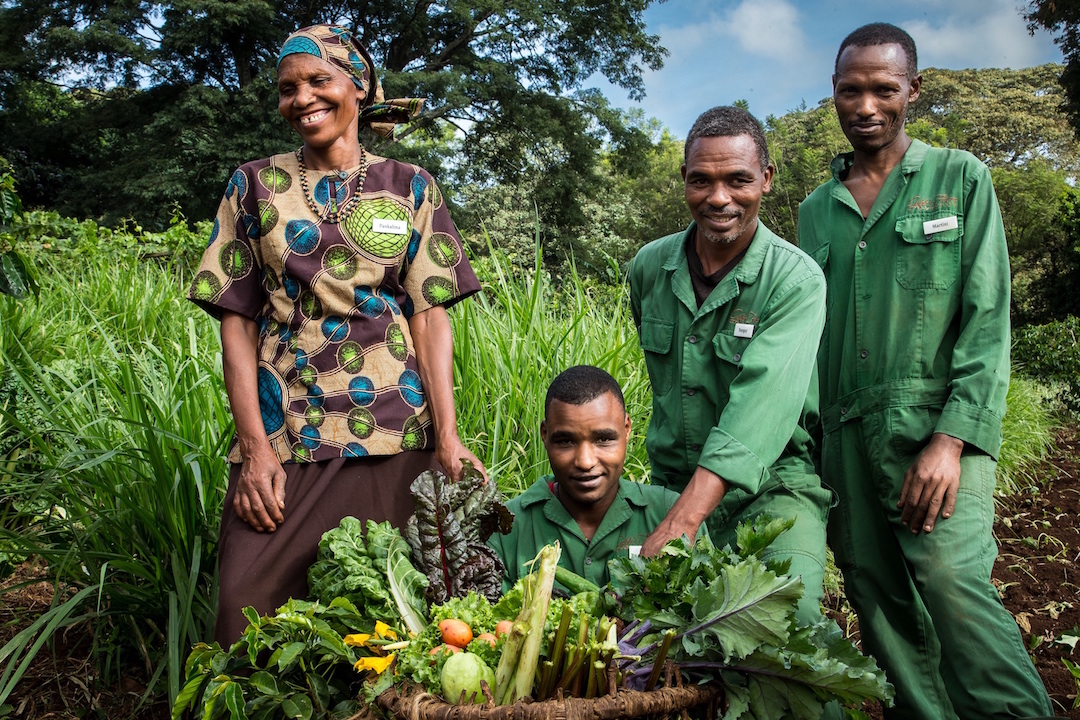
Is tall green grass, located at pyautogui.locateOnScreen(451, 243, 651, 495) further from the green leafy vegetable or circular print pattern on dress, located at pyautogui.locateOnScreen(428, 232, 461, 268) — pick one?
the green leafy vegetable

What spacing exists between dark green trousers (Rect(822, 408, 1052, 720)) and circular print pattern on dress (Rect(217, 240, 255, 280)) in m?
1.99

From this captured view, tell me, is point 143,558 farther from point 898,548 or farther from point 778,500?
point 898,548

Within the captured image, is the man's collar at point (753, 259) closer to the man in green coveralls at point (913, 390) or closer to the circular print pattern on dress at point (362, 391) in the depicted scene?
the man in green coveralls at point (913, 390)

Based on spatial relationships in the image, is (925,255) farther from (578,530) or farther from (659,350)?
(578,530)

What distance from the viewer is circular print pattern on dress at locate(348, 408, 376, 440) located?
2.62m

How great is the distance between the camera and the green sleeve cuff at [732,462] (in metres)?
2.38

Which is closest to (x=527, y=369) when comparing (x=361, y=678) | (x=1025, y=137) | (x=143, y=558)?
(x=143, y=558)

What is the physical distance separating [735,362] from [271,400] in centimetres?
137

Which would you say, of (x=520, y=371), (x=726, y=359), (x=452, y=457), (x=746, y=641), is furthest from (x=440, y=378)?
(x=520, y=371)

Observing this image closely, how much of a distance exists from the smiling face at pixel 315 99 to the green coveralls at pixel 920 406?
168cm

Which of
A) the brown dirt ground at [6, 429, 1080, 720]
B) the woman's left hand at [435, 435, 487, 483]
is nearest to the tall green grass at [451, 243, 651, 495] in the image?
the woman's left hand at [435, 435, 487, 483]

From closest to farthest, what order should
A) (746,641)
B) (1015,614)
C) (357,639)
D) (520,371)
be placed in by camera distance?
(746,641), (357,639), (520,371), (1015,614)

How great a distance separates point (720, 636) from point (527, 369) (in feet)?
8.90

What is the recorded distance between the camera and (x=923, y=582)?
2.71m
